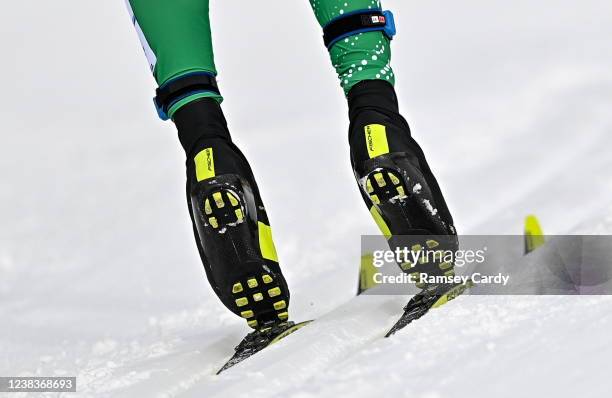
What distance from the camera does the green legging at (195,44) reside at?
6.01ft

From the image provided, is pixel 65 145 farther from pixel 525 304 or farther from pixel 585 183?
pixel 525 304

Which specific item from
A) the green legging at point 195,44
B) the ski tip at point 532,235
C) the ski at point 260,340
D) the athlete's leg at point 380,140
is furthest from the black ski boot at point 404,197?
the ski tip at point 532,235

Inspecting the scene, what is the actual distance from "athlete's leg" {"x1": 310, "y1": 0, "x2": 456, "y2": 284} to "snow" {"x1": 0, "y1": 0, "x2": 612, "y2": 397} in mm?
232

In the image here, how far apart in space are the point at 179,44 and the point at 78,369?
27.7 inches

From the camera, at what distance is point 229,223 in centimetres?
173

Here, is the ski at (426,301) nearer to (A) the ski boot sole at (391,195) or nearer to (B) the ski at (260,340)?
(A) the ski boot sole at (391,195)

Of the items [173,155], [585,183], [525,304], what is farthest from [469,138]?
[525,304]

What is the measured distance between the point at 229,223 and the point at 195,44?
0.38 meters

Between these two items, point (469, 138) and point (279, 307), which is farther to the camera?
point (469, 138)

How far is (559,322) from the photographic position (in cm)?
127

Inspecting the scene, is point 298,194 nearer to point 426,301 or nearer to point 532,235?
point 532,235

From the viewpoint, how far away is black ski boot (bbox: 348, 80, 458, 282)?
170cm

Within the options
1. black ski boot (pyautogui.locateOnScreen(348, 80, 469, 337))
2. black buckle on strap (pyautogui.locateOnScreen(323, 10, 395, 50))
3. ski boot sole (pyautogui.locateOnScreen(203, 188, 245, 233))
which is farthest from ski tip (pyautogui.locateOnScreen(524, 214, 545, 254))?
ski boot sole (pyautogui.locateOnScreen(203, 188, 245, 233))

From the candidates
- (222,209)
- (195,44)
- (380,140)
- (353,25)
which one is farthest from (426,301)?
(195,44)
